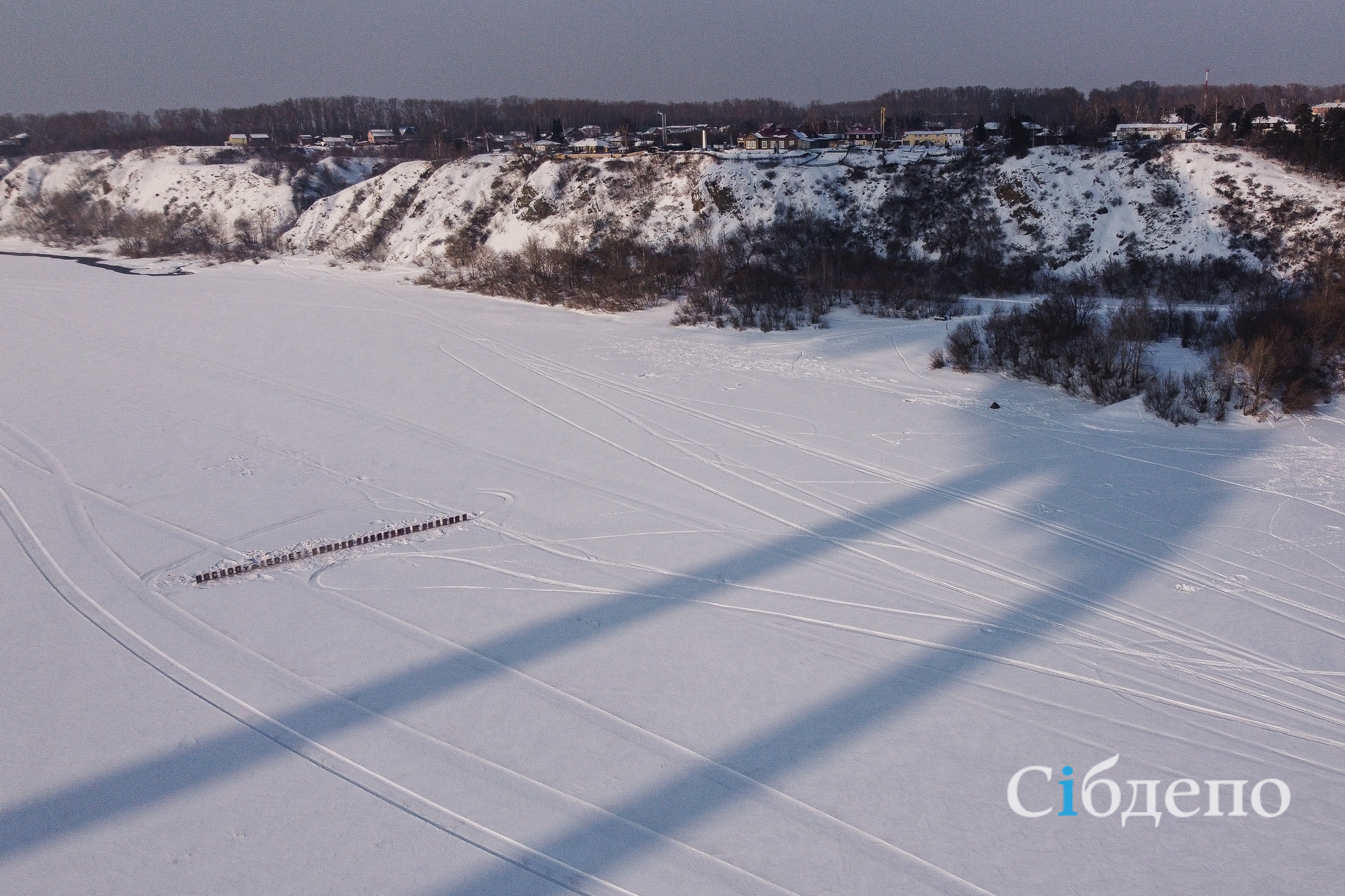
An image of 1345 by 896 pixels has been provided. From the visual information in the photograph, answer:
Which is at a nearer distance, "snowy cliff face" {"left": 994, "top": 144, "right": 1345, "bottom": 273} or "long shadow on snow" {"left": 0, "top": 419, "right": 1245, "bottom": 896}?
"long shadow on snow" {"left": 0, "top": 419, "right": 1245, "bottom": 896}

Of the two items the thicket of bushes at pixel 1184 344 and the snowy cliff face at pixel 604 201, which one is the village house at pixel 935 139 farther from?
the thicket of bushes at pixel 1184 344

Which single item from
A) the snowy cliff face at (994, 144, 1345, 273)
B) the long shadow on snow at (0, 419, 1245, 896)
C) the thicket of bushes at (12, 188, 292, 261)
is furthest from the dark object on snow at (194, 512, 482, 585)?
the thicket of bushes at (12, 188, 292, 261)

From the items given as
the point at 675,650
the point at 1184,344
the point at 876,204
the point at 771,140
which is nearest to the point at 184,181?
the point at 771,140

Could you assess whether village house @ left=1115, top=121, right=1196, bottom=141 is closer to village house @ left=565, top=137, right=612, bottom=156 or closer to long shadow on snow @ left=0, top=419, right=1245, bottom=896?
village house @ left=565, top=137, right=612, bottom=156

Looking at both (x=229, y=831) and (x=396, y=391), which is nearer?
(x=229, y=831)

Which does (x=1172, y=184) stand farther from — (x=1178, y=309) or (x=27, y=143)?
(x=27, y=143)

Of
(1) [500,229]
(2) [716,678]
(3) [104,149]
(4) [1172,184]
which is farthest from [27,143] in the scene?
(2) [716,678]

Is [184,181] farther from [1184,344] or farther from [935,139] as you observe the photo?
[1184,344]
